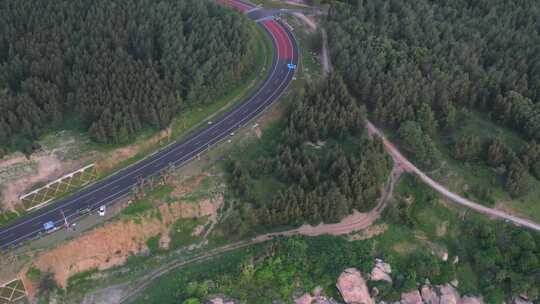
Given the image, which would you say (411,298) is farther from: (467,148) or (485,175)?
(467,148)

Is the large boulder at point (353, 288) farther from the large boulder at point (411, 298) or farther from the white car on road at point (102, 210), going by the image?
the white car on road at point (102, 210)

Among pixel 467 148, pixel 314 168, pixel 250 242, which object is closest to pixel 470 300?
pixel 467 148

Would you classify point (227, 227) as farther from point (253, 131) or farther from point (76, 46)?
point (76, 46)

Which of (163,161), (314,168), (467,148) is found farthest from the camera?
(467,148)

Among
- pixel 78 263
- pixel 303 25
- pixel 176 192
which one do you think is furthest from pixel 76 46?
pixel 303 25

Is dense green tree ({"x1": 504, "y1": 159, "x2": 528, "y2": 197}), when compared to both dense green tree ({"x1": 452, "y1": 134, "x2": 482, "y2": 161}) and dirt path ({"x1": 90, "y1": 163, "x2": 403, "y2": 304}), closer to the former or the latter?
dense green tree ({"x1": 452, "y1": 134, "x2": 482, "y2": 161})
